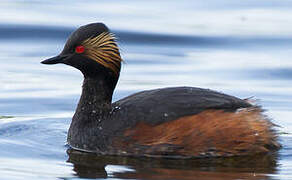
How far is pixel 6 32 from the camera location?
17.2 meters

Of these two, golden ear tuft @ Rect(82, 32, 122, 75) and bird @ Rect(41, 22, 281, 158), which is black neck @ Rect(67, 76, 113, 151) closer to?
bird @ Rect(41, 22, 281, 158)

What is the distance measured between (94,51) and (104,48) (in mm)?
106

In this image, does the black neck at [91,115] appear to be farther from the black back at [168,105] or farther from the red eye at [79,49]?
the red eye at [79,49]

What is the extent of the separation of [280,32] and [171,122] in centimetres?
783

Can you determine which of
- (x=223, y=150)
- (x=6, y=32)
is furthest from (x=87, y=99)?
(x=6, y=32)

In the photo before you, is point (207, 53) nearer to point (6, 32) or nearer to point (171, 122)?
point (6, 32)

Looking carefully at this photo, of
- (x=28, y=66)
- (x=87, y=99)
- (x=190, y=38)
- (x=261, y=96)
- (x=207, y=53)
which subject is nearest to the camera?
(x=87, y=99)

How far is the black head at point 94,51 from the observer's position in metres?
10.4

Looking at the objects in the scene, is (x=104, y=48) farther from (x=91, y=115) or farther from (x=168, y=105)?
(x=168, y=105)

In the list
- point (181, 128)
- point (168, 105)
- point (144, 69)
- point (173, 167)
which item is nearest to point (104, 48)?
point (168, 105)

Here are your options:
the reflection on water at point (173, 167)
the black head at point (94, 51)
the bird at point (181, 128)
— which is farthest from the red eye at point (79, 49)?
the reflection on water at point (173, 167)

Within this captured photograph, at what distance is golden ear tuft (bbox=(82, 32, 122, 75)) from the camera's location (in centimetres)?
1045

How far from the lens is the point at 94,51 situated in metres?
10.5

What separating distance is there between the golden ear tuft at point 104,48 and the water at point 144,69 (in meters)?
0.95
